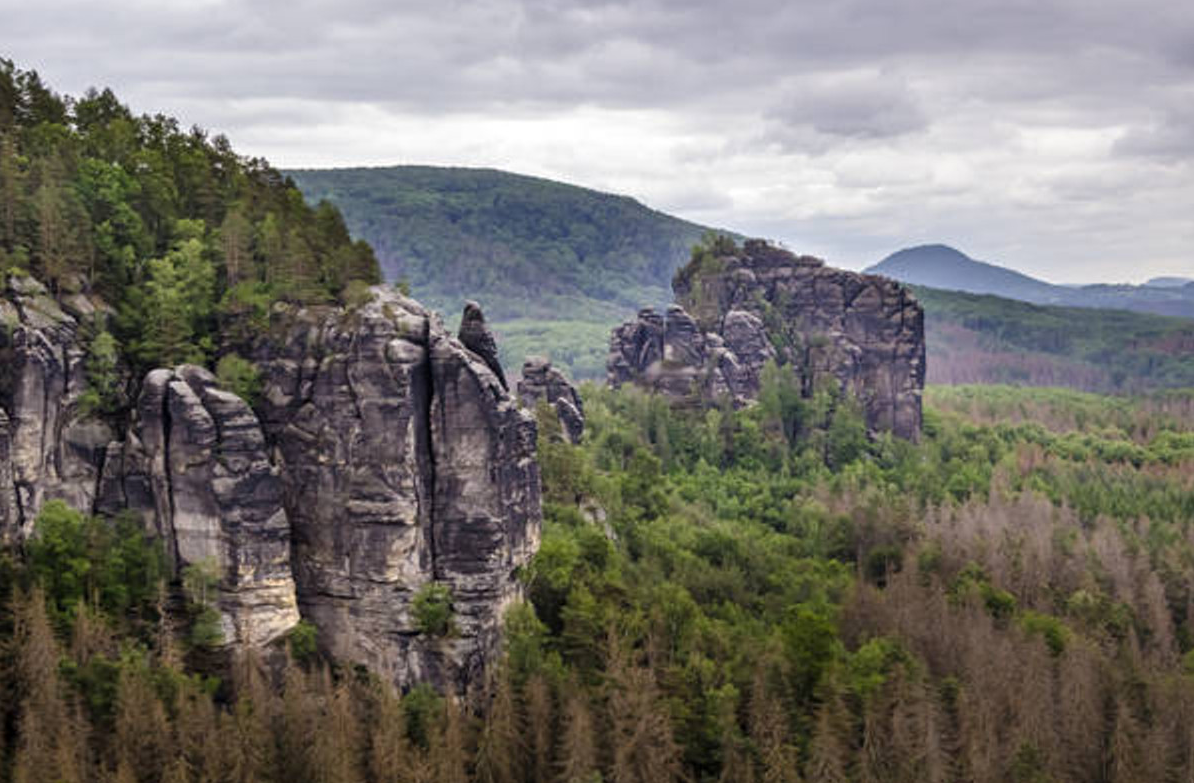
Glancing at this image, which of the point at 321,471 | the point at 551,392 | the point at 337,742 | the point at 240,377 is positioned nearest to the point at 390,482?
the point at 321,471

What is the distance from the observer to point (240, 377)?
53062 mm

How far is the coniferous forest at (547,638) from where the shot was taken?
45406 millimetres

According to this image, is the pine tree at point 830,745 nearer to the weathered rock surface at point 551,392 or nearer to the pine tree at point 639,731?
the pine tree at point 639,731

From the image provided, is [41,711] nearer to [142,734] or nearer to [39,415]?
[142,734]

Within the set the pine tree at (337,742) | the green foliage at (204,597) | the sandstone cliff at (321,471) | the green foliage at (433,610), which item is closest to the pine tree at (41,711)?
the sandstone cliff at (321,471)

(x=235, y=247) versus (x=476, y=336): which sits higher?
(x=235, y=247)

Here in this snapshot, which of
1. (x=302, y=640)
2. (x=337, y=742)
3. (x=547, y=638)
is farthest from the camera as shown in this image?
(x=547, y=638)

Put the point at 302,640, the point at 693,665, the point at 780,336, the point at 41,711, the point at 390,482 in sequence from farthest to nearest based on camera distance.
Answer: the point at 780,336 < the point at 693,665 < the point at 390,482 < the point at 302,640 < the point at 41,711

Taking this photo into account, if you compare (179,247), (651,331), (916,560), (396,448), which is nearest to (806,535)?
(916,560)

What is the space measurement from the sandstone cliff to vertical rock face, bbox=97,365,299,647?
67 mm

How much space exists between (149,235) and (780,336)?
84.7 m

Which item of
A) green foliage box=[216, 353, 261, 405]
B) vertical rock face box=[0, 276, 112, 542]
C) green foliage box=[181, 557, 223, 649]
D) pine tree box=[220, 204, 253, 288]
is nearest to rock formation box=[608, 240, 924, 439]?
pine tree box=[220, 204, 253, 288]

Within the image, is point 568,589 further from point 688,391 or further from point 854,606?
point 688,391

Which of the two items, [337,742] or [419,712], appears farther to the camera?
[419,712]
